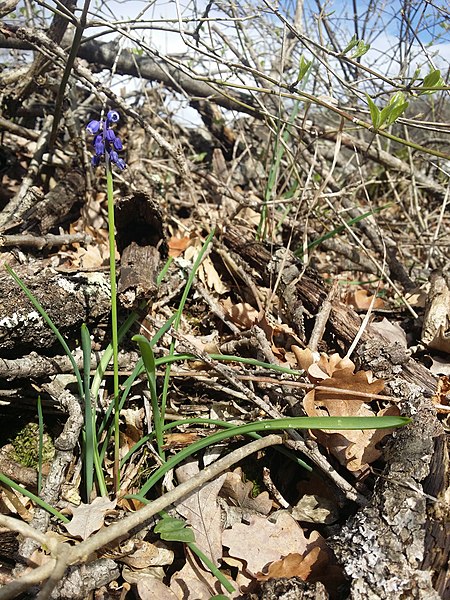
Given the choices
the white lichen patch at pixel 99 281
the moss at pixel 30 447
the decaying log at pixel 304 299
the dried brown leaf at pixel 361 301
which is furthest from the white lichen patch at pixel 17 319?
the dried brown leaf at pixel 361 301

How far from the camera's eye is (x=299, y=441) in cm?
→ 191

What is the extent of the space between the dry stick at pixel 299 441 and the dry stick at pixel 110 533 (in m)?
0.09

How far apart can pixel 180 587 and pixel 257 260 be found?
5.67 ft

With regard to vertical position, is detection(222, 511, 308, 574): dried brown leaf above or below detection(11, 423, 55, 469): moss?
above

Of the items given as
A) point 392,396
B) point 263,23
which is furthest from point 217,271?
point 263,23

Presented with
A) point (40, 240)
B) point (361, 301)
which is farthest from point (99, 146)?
point (361, 301)

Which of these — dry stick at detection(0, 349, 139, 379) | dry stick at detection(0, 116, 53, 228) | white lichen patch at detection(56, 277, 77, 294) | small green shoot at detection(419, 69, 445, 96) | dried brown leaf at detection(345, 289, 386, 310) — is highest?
small green shoot at detection(419, 69, 445, 96)

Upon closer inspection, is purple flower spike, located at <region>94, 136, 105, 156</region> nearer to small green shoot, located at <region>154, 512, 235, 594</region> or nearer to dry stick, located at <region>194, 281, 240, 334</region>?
dry stick, located at <region>194, 281, 240, 334</region>

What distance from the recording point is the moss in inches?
82.0

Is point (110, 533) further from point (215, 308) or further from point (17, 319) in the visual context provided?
point (215, 308)

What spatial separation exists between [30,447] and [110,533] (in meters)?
0.89

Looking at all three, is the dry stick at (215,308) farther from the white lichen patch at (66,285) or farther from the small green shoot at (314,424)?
the small green shoot at (314,424)

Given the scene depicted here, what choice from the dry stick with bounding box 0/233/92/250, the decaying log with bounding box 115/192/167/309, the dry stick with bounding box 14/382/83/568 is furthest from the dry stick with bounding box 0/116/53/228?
the dry stick with bounding box 14/382/83/568

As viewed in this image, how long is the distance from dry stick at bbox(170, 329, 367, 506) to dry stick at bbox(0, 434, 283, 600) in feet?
0.30
